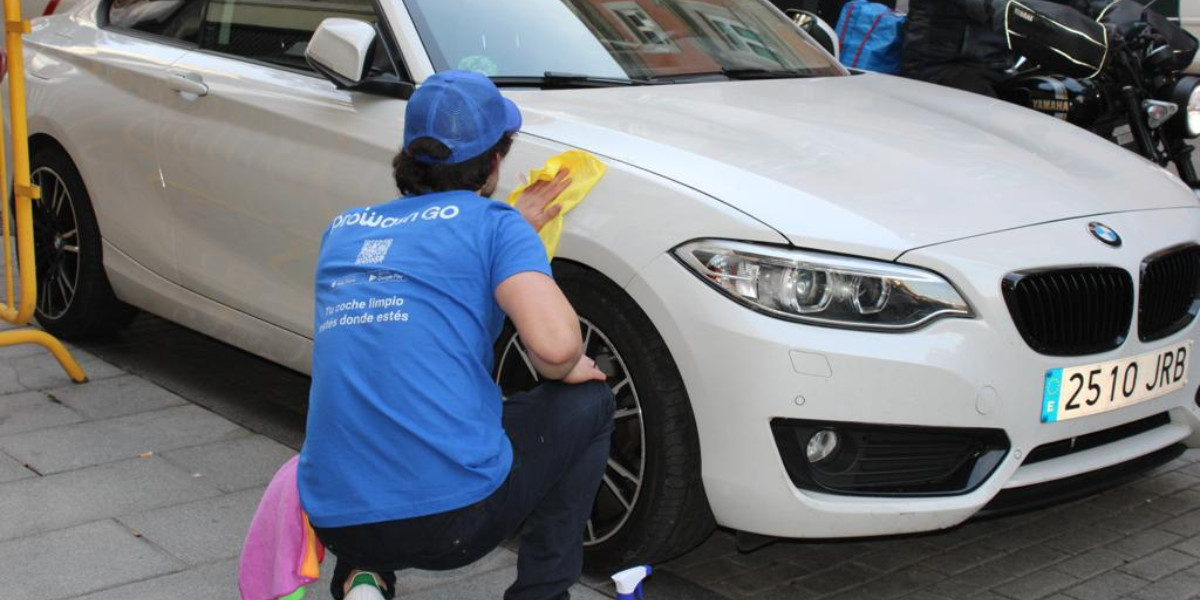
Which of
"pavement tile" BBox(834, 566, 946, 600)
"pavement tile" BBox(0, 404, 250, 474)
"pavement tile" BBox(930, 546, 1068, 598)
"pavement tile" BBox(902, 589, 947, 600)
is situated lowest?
"pavement tile" BBox(0, 404, 250, 474)

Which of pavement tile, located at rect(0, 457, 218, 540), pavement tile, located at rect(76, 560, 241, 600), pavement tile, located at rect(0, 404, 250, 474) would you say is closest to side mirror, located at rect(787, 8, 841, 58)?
pavement tile, located at rect(0, 404, 250, 474)

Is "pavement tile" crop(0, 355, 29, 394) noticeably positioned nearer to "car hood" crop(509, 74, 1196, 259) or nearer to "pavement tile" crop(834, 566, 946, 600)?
"car hood" crop(509, 74, 1196, 259)

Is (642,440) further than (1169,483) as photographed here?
No

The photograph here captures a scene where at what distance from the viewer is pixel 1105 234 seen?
3676mm

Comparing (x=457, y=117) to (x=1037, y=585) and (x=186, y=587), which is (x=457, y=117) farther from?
(x=1037, y=585)

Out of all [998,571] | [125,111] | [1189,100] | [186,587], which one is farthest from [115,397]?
[1189,100]

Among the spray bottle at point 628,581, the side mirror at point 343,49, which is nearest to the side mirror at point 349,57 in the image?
the side mirror at point 343,49

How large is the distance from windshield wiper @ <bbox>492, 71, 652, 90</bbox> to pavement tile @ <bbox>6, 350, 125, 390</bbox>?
85.7 inches

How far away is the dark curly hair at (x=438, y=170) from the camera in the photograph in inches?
113

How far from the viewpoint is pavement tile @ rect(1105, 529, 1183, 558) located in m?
3.99

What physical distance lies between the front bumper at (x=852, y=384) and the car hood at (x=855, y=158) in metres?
0.17

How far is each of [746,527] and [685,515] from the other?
0.55 feet

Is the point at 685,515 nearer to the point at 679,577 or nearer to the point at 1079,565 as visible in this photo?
the point at 679,577

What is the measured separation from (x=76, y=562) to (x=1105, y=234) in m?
2.71
